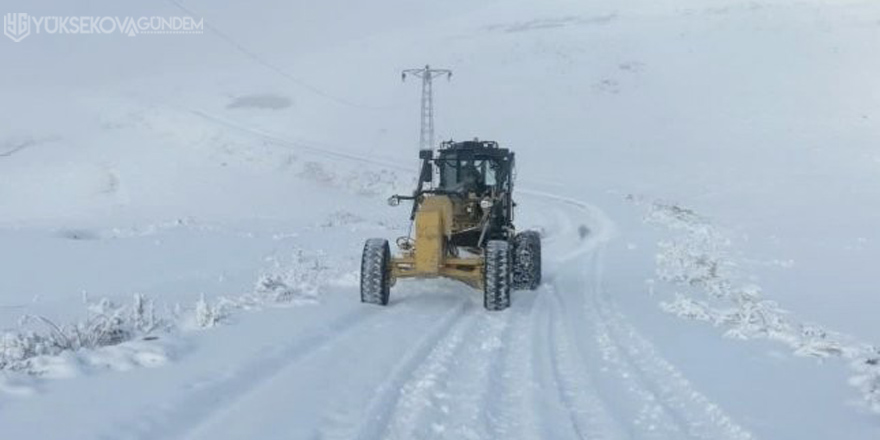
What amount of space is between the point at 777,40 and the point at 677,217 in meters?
34.1

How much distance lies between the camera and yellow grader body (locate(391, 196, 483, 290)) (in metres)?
10.6

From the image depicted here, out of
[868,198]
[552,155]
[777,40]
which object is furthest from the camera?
[777,40]

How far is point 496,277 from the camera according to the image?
10531 mm

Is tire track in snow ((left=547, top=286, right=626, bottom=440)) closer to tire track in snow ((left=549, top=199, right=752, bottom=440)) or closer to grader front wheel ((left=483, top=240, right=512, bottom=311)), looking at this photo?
tire track in snow ((left=549, top=199, right=752, bottom=440))

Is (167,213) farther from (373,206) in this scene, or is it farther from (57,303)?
(57,303)

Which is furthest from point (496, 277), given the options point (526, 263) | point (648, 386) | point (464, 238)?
point (648, 386)

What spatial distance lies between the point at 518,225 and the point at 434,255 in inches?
614

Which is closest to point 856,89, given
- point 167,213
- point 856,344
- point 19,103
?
point 167,213

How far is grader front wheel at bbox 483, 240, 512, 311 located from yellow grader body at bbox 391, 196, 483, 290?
360mm

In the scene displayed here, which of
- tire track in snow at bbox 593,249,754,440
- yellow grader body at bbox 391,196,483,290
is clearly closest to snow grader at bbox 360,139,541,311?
yellow grader body at bbox 391,196,483,290

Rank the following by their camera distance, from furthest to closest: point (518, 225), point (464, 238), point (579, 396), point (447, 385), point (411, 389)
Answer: point (518, 225) < point (464, 238) < point (447, 385) < point (579, 396) < point (411, 389)

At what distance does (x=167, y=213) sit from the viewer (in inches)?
1141

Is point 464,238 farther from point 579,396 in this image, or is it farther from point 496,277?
point 579,396

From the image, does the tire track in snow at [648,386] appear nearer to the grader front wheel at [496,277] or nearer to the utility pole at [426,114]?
the grader front wheel at [496,277]
